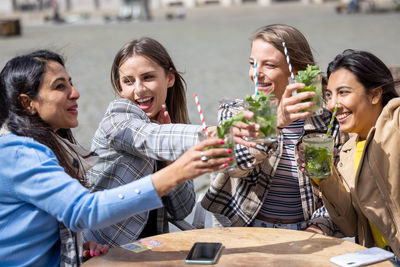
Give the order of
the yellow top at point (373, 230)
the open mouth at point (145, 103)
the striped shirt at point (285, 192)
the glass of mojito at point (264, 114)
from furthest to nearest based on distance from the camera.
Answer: the open mouth at point (145, 103) < the striped shirt at point (285, 192) < the yellow top at point (373, 230) < the glass of mojito at point (264, 114)

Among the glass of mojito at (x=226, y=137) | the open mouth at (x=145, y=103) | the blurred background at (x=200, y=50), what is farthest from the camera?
Result: the blurred background at (x=200, y=50)

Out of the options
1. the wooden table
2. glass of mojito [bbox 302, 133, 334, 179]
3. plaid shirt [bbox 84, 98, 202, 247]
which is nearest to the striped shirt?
glass of mojito [bbox 302, 133, 334, 179]

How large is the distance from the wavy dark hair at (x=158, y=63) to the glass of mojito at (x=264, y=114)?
1030mm

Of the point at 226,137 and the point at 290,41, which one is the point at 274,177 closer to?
the point at 290,41

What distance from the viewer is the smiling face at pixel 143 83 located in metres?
3.20

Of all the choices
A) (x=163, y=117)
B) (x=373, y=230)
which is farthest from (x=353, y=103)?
(x=163, y=117)

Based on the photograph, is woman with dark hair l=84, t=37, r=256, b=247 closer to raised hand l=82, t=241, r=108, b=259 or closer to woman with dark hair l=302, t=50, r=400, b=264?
raised hand l=82, t=241, r=108, b=259

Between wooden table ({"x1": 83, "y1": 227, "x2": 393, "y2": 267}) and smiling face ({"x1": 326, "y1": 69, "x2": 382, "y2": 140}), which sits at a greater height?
smiling face ({"x1": 326, "y1": 69, "x2": 382, "y2": 140})

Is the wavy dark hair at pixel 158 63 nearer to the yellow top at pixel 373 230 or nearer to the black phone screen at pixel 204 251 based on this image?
the yellow top at pixel 373 230

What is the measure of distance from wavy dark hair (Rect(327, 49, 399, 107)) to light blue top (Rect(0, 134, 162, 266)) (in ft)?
4.42

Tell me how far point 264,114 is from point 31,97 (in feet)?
3.35

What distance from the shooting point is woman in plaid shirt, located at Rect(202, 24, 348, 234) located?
3.04m

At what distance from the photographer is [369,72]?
295 centimetres

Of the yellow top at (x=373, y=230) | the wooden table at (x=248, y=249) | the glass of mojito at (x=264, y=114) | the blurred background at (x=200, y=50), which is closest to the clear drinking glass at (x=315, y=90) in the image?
the glass of mojito at (x=264, y=114)
